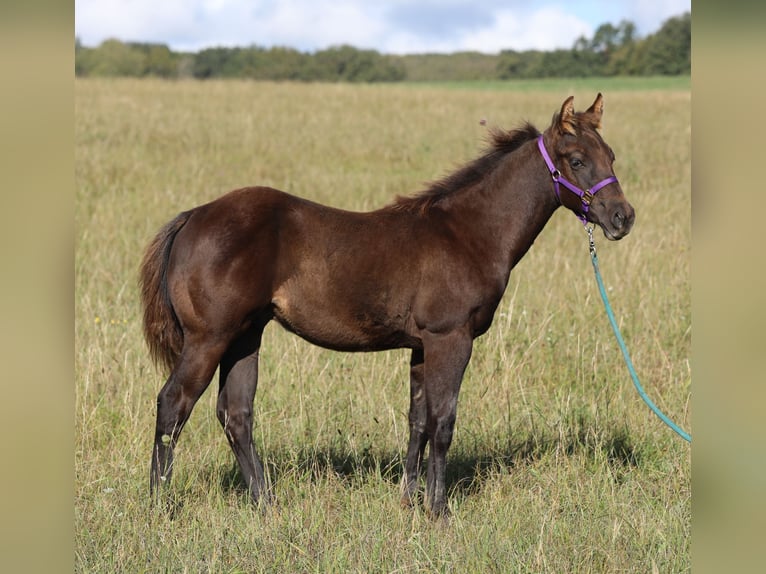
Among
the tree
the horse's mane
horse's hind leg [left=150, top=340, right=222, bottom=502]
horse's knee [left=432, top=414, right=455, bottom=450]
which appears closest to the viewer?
horse's hind leg [left=150, top=340, right=222, bottom=502]

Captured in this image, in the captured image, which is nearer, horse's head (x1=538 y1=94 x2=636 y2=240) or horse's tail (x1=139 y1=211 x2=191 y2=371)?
horse's head (x1=538 y1=94 x2=636 y2=240)

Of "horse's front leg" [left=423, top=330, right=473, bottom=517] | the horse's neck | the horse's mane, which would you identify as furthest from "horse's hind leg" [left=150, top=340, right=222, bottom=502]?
the horse's neck

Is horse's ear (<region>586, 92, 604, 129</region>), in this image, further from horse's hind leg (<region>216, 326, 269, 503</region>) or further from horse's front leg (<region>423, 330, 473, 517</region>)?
horse's hind leg (<region>216, 326, 269, 503</region>)

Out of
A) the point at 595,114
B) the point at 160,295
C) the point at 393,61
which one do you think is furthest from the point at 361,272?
the point at 393,61

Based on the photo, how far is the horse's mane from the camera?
14.5ft

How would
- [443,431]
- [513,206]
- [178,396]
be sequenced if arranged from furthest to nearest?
[513,206]
[443,431]
[178,396]

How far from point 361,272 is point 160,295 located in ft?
3.43

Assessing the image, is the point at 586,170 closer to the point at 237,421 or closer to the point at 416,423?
the point at 416,423

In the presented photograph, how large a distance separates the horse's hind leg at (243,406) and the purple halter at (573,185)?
175 cm

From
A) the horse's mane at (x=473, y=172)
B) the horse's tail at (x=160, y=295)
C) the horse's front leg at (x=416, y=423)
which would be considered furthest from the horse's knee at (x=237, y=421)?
the horse's mane at (x=473, y=172)

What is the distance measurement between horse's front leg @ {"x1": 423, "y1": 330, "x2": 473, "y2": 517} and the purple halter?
90cm

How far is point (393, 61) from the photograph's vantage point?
78.8m

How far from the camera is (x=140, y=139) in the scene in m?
17.5
